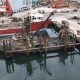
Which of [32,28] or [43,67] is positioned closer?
[43,67]

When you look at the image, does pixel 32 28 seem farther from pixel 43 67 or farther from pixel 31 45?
pixel 43 67

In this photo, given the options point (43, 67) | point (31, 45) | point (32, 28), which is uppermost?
point (31, 45)

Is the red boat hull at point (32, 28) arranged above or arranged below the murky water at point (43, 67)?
above

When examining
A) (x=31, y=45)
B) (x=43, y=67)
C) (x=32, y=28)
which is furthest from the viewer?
(x=32, y=28)

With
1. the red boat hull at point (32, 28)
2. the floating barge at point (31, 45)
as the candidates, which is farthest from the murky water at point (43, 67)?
the red boat hull at point (32, 28)

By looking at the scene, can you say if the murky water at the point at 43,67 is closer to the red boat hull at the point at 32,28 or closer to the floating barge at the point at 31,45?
the floating barge at the point at 31,45

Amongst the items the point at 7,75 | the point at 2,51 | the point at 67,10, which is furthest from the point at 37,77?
the point at 67,10

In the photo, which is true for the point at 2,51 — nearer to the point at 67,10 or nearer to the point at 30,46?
the point at 30,46

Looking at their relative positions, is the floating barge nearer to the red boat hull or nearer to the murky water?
the murky water

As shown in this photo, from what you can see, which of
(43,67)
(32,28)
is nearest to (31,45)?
(43,67)
